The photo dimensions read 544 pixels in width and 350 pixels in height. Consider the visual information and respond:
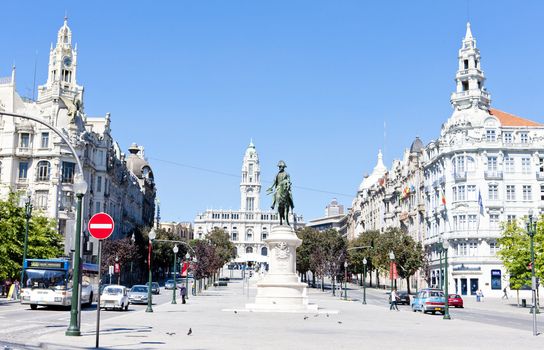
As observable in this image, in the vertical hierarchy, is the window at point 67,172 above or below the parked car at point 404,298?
above

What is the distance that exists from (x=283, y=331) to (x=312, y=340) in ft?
11.6

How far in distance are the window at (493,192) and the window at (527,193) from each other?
3.41 meters

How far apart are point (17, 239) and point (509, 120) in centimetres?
6534

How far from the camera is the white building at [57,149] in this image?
268 feet

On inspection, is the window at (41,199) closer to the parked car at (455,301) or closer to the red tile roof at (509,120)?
the parked car at (455,301)

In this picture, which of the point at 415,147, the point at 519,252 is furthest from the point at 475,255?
the point at 415,147

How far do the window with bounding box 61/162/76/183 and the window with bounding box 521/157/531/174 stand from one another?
56204 mm

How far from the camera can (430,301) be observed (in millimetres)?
47125

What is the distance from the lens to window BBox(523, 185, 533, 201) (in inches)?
3452

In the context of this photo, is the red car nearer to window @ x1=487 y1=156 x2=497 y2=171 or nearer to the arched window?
window @ x1=487 y1=156 x2=497 y2=171

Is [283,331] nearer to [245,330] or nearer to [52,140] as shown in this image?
[245,330]

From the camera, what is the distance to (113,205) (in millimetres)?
100938

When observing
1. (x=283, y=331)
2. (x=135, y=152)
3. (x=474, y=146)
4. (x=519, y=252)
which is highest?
(x=135, y=152)

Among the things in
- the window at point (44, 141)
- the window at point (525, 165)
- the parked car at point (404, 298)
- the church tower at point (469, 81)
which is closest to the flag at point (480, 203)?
the window at point (525, 165)
